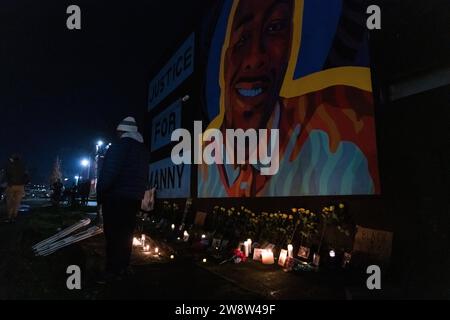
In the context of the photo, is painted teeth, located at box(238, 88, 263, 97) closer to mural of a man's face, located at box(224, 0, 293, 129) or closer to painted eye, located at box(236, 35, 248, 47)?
mural of a man's face, located at box(224, 0, 293, 129)

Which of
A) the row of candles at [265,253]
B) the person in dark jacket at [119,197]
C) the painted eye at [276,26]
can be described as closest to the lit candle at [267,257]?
the row of candles at [265,253]

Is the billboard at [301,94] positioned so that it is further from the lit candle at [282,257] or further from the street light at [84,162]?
the street light at [84,162]

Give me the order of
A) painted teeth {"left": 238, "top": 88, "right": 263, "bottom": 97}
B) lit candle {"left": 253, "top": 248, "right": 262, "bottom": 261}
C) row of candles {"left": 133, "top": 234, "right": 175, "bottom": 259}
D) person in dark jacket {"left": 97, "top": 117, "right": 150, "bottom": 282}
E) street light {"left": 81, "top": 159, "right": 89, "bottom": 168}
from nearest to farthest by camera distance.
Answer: person in dark jacket {"left": 97, "top": 117, "right": 150, "bottom": 282} < lit candle {"left": 253, "top": 248, "right": 262, "bottom": 261} < row of candles {"left": 133, "top": 234, "right": 175, "bottom": 259} < painted teeth {"left": 238, "top": 88, "right": 263, "bottom": 97} < street light {"left": 81, "top": 159, "right": 89, "bottom": 168}

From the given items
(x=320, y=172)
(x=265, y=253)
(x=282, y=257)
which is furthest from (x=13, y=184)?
(x=320, y=172)

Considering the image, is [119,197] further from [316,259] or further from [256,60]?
[256,60]

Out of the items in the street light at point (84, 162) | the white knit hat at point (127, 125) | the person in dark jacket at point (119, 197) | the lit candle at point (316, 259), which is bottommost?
the lit candle at point (316, 259)

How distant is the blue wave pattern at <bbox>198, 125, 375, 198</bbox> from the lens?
4445 mm

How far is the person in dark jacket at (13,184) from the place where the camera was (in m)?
8.53

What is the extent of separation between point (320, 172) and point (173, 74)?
28.2 feet

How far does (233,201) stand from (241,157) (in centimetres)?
99

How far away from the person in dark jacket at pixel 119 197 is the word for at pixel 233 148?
285 centimetres

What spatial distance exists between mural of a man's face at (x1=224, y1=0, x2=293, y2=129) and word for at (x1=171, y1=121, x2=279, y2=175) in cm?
25

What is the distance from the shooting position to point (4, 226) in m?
7.72

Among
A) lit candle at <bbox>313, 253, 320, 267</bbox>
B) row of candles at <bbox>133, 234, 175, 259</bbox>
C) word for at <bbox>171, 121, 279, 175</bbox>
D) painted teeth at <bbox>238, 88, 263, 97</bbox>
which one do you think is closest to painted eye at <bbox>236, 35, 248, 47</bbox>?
painted teeth at <bbox>238, 88, 263, 97</bbox>
